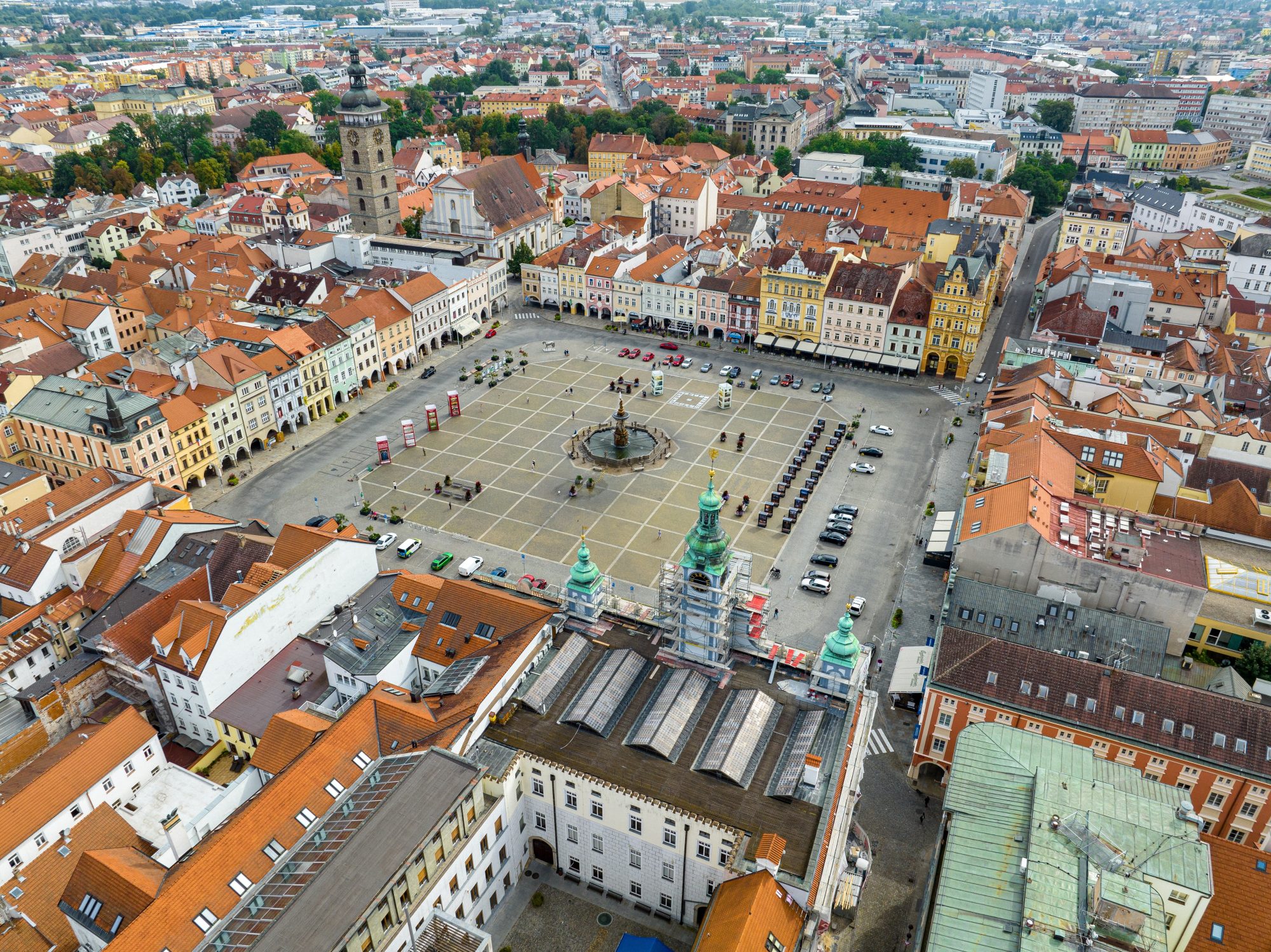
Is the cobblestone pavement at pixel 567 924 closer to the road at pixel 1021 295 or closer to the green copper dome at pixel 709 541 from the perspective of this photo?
the green copper dome at pixel 709 541

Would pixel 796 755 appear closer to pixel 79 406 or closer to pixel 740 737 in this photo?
pixel 740 737

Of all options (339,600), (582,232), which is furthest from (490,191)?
(339,600)

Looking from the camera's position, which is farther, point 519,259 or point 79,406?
point 519,259

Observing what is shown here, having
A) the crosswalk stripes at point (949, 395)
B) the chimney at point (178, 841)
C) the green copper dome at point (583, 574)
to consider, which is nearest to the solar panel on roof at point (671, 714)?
the green copper dome at point (583, 574)

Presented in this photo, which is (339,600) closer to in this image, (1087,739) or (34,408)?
(34,408)

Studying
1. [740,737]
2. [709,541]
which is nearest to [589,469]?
[709,541]
